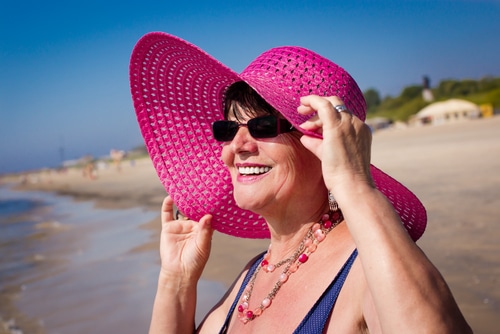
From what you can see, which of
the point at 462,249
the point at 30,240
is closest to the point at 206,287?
the point at 462,249

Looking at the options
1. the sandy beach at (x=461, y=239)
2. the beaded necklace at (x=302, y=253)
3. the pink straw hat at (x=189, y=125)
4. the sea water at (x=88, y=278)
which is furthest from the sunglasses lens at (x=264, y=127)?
the sea water at (x=88, y=278)

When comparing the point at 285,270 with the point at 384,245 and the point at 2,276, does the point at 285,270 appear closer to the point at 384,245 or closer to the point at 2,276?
the point at 384,245

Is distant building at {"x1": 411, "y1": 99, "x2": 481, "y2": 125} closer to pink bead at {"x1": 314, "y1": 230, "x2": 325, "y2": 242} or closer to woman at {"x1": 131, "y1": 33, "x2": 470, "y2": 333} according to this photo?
woman at {"x1": 131, "y1": 33, "x2": 470, "y2": 333}

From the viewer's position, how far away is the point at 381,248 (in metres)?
1.35

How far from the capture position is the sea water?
510 cm

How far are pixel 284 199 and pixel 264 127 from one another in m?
0.29

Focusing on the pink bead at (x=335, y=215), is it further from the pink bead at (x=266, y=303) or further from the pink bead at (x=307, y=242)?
the pink bead at (x=266, y=303)

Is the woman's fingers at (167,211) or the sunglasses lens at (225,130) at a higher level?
the sunglasses lens at (225,130)

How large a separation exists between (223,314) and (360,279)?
94 centimetres

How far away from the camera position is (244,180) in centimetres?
209

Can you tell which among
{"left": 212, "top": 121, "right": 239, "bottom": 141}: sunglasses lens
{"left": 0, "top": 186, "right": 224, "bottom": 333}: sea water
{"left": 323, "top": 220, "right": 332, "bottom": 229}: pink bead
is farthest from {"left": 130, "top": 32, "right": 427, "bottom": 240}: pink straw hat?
{"left": 0, "top": 186, "right": 224, "bottom": 333}: sea water

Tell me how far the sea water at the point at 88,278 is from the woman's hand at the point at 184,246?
2.46 m

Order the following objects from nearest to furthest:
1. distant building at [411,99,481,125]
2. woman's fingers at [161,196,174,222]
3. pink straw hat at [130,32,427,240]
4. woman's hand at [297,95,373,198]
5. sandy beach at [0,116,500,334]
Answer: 1. woman's hand at [297,95,373,198]
2. pink straw hat at [130,32,427,240]
3. woman's fingers at [161,196,174,222]
4. sandy beach at [0,116,500,334]
5. distant building at [411,99,481,125]

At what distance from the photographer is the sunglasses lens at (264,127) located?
6.54ft
